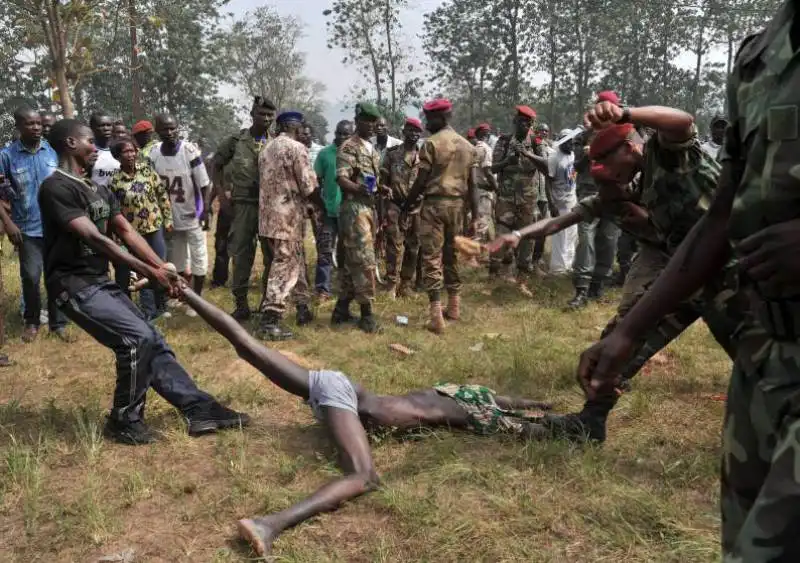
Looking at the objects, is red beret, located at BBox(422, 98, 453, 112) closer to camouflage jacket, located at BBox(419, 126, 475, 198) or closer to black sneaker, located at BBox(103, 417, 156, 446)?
camouflage jacket, located at BBox(419, 126, 475, 198)

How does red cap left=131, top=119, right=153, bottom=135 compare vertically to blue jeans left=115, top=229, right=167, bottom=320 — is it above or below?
above

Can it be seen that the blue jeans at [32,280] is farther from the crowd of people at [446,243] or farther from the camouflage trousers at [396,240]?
the camouflage trousers at [396,240]

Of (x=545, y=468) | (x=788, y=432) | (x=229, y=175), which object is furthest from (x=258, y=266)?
(x=788, y=432)

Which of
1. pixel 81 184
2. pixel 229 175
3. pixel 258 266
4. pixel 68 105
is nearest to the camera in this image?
→ pixel 81 184

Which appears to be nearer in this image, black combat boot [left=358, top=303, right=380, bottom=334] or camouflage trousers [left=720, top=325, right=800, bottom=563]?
camouflage trousers [left=720, top=325, right=800, bottom=563]

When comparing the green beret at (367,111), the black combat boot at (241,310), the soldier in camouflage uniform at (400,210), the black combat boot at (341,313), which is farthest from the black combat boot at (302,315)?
the green beret at (367,111)

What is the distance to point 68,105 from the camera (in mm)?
7605

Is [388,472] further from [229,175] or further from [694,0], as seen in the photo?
[694,0]

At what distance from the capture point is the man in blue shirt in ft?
18.4

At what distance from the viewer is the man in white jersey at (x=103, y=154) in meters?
5.99

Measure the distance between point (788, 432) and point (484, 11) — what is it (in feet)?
109

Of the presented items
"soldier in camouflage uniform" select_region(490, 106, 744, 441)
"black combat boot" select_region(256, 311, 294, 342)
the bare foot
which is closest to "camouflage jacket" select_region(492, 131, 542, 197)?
"black combat boot" select_region(256, 311, 294, 342)

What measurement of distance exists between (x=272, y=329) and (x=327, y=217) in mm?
1946

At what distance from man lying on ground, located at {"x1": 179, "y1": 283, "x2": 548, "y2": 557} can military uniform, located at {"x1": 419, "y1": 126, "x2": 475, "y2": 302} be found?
234cm
